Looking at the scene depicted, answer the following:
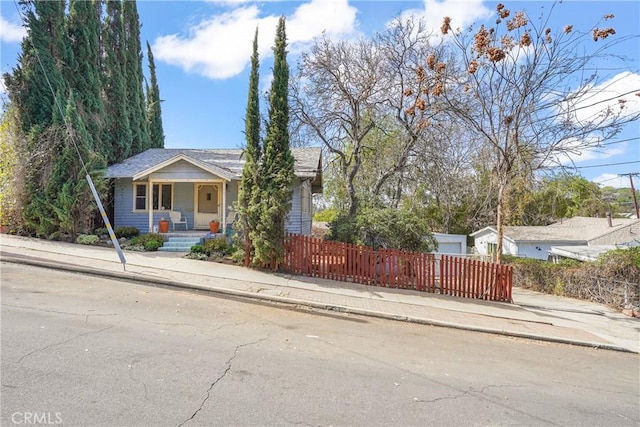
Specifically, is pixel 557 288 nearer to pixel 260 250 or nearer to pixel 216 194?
pixel 260 250

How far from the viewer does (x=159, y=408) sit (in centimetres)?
316

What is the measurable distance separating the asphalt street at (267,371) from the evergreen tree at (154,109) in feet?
72.9

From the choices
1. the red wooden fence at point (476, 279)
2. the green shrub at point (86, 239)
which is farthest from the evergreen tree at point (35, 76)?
the red wooden fence at point (476, 279)

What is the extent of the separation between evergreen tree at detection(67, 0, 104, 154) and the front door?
17.4ft

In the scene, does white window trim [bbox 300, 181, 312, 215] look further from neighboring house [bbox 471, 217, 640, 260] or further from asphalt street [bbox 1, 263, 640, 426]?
neighboring house [bbox 471, 217, 640, 260]

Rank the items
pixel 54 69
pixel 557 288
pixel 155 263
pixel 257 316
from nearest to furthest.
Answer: pixel 257 316, pixel 155 263, pixel 557 288, pixel 54 69

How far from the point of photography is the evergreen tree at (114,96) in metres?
18.7

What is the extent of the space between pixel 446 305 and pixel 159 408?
8.05 m

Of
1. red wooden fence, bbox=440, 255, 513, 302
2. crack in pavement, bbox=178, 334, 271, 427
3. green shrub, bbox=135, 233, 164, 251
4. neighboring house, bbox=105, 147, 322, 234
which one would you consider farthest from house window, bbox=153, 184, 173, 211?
crack in pavement, bbox=178, 334, 271, 427

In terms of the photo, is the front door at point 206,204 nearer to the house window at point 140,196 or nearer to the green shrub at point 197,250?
the house window at point 140,196

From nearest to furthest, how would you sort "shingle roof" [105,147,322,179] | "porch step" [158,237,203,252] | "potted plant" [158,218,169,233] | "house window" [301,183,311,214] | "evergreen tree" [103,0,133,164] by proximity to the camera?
1. "porch step" [158,237,203,252]
2. "potted plant" [158,218,169,233]
3. "shingle roof" [105,147,322,179]
4. "house window" [301,183,311,214]
5. "evergreen tree" [103,0,133,164]

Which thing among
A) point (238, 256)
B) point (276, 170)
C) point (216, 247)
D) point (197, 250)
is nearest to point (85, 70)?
point (197, 250)

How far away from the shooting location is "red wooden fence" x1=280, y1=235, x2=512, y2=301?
1063 cm

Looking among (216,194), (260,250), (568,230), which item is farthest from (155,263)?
(568,230)
